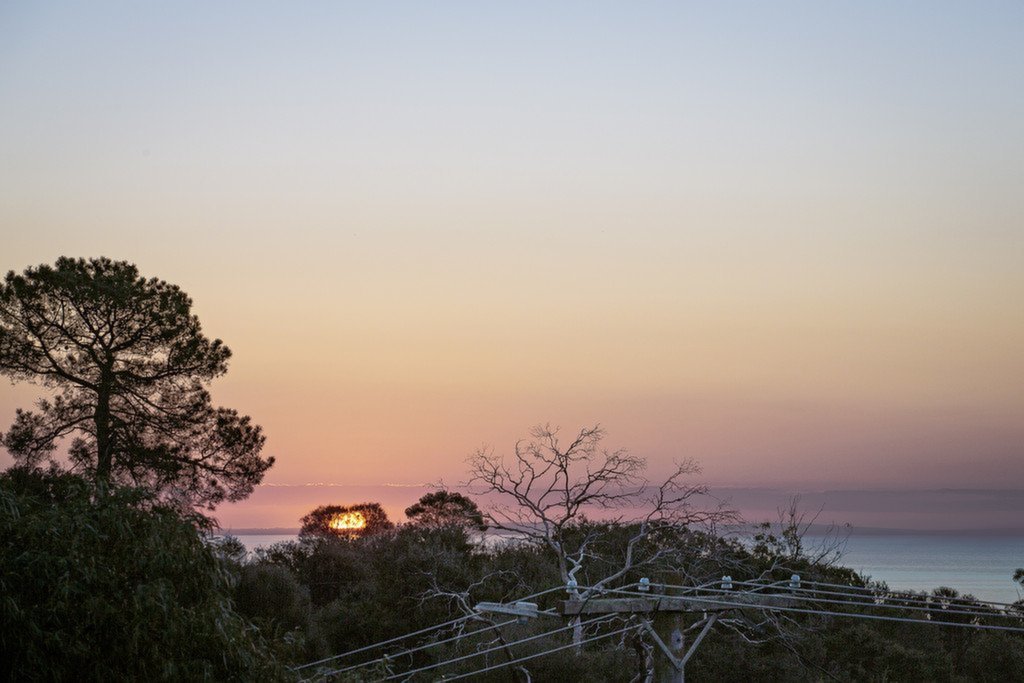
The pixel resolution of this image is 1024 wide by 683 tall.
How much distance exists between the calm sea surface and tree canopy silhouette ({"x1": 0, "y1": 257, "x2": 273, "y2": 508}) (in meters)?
32.0

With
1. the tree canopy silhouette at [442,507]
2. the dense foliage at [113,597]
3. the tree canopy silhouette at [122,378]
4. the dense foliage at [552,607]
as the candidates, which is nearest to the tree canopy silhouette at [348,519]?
the tree canopy silhouette at [442,507]

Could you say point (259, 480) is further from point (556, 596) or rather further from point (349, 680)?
point (349, 680)

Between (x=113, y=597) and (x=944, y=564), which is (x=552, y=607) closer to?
(x=113, y=597)

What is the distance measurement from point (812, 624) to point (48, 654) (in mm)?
18304

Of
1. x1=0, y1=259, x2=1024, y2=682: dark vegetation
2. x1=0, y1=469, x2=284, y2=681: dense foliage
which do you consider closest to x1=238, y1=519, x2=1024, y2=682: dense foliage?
x1=0, y1=259, x2=1024, y2=682: dark vegetation

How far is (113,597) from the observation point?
1048 centimetres

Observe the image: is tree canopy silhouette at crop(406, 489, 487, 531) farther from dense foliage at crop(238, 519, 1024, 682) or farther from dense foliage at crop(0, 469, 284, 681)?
dense foliage at crop(0, 469, 284, 681)

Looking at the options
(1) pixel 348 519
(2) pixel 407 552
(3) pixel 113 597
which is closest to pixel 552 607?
(2) pixel 407 552

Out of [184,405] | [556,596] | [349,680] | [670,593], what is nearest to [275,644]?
[349,680]

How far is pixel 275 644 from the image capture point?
1154cm

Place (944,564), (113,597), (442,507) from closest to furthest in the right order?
(113,597) < (442,507) < (944,564)

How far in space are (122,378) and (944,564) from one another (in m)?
115

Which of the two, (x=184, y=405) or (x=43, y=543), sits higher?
(x=184, y=405)

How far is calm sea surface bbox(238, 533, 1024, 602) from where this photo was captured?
81625mm
